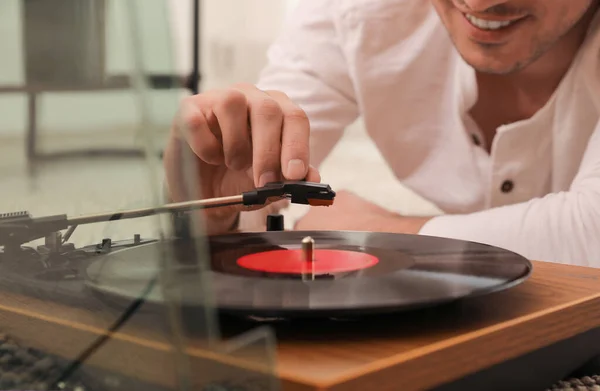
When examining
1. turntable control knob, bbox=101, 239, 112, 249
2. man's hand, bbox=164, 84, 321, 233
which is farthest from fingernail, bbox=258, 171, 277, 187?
turntable control knob, bbox=101, 239, 112, 249

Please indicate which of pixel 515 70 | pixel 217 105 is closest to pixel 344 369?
Answer: pixel 217 105

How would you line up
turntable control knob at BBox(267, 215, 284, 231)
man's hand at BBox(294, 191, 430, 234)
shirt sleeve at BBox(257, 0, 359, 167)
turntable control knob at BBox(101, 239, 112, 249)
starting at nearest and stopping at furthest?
turntable control knob at BBox(101, 239, 112, 249) < turntable control knob at BBox(267, 215, 284, 231) < man's hand at BBox(294, 191, 430, 234) < shirt sleeve at BBox(257, 0, 359, 167)

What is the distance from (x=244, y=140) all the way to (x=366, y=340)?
0.44 metres

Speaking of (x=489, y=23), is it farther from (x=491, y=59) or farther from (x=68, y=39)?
(x=68, y=39)

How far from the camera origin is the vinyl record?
0.38 m

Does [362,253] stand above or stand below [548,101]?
below

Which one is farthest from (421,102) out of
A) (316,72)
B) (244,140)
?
(244,140)

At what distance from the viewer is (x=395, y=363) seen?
15.6 inches

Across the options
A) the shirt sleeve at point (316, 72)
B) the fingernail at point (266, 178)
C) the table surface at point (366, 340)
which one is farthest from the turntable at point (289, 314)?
the shirt sleeve at point (316, 72)

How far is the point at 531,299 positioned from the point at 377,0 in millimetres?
939

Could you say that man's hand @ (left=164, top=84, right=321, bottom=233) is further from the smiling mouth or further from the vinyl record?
the smiling mouth

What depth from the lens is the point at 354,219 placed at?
124 cm

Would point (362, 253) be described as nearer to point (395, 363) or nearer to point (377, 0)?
point (395, 363)

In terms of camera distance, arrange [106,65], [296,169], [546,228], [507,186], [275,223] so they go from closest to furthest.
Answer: [106,65] < [296,169] < [275,223] < [546,228] < [507,186]
